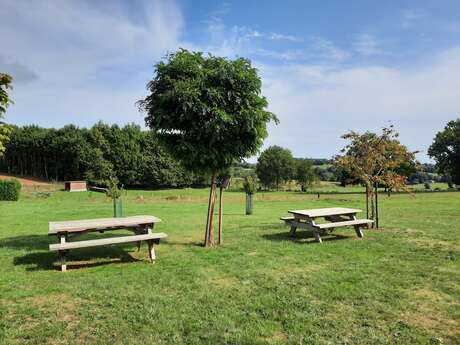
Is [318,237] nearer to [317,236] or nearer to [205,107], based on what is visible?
[317,236]

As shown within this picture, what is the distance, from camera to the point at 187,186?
61938 millimetres

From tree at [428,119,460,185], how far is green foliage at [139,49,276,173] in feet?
204

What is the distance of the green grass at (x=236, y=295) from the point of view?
4020 mm

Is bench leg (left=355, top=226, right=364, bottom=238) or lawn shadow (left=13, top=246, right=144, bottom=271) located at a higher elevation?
bench leg (left=355, top=226, right=364, bottom=238)

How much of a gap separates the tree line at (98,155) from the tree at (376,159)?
4513 centimetres

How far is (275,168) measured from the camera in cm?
7200

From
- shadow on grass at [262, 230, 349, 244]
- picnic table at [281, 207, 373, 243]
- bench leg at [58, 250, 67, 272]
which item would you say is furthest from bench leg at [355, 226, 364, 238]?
bench leg at [58, 250, 67, 272]

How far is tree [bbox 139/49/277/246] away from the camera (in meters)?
8.10

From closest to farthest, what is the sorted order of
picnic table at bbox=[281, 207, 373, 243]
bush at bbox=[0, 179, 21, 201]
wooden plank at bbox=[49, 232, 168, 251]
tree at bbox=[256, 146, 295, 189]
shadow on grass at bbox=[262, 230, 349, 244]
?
wooden plank at bbox=[49, 232, 168, 251] → picnic table at bbox=[281, 207, 373, 243] → shadow on grass at bbox=[262, 230, 349, 244] → bush at bbox=[0, 179, 21, 201] → tree at bbox=[256, 146, 295, 189]

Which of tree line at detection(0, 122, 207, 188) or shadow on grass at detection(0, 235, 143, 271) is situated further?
tree line at detection(0, 122, 207, 188)

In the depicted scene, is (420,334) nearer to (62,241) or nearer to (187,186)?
(62,241)

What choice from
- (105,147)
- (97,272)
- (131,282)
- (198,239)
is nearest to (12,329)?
(131,282)

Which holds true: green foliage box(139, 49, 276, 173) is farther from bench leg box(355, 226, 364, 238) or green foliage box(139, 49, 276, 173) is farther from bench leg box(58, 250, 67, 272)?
bench leg box(355, 226, 364, 238)

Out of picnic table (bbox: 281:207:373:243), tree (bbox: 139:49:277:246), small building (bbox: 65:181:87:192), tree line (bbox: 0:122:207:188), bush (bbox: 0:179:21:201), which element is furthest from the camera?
tree line (bbox: 0:122:207:188)
